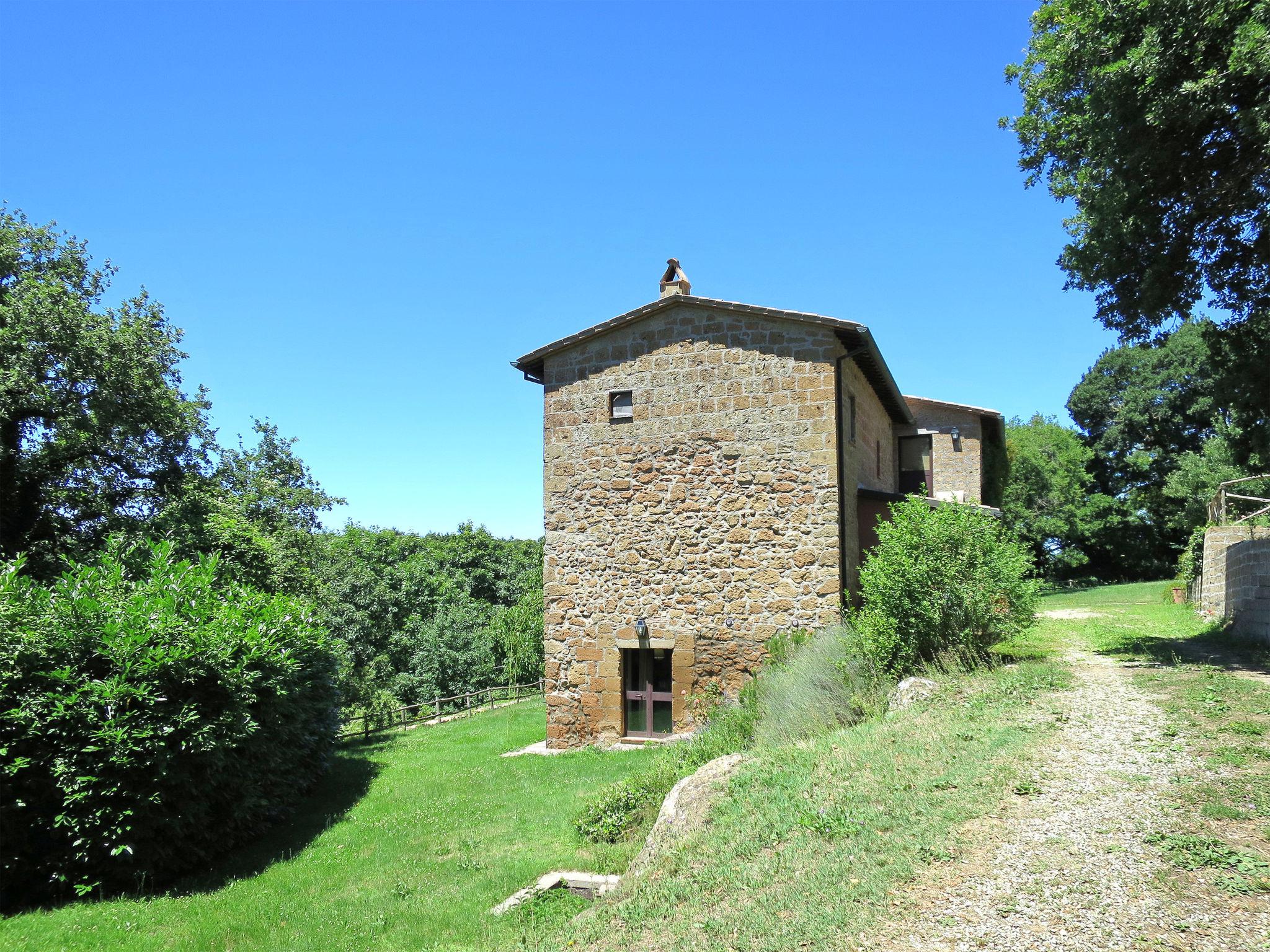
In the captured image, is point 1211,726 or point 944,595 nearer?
point 1211,726

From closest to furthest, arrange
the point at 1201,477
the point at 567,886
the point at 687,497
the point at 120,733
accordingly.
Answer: the point at 567,886 < the point at 120,733 < the point at 687,497 < the point at 1201,477

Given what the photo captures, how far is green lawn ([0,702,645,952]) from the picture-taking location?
7.77 m

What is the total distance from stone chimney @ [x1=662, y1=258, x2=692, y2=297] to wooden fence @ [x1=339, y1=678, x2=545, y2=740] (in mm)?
11554

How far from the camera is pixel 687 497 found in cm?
1491

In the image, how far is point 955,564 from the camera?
428 inches

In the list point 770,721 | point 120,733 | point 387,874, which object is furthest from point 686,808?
point 120,733

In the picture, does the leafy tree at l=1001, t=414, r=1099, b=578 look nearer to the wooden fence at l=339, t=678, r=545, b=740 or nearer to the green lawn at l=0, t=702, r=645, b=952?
the wooden fence at l=339, t=678, r=545, b=740

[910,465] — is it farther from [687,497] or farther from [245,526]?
[245,526]

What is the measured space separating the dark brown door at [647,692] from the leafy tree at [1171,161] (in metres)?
9.57

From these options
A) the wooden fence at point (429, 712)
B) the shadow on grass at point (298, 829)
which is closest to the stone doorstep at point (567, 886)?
the shadow on grass at point (298, 829)

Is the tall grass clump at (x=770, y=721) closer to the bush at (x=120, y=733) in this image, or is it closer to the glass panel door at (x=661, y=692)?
the glass panel door at (x=661, y=692)

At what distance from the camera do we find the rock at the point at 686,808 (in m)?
7.08

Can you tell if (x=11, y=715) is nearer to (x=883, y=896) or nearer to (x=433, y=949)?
(x=433, y=949)

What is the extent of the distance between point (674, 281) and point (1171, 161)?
8316mm
